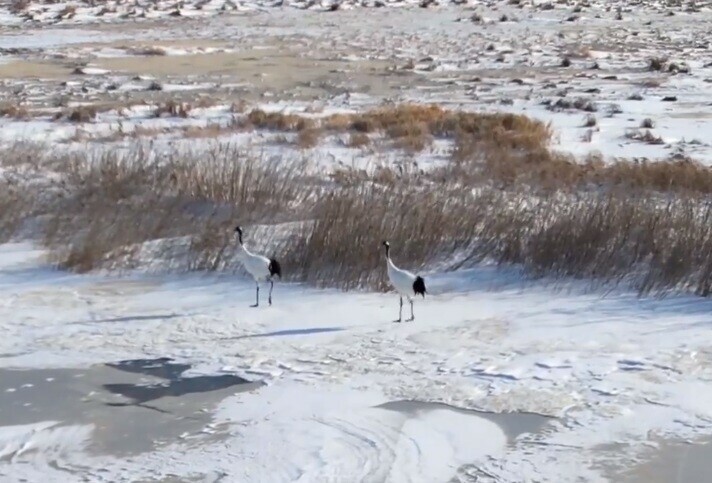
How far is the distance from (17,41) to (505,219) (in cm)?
3001

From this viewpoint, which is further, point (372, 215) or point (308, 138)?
point (308, 138)

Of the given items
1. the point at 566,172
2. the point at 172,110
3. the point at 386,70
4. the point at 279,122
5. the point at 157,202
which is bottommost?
the point at 386,70

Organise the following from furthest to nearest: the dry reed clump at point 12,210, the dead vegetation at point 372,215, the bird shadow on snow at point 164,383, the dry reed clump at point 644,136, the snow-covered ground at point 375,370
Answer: the dry reed clump at point 644,136 → the dry reed clump at point 12,210 → the dead vegetation at point 372,215 → the bird shadow on snow at point 164,383 → the snow-covered ground at point 375,370

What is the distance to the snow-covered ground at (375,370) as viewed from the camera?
7.02 meters

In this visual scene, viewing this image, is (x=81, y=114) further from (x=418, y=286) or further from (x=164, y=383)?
(x=164, y=383)

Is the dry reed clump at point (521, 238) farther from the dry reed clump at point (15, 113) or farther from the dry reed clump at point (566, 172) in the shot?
the dry reed clump at point (15, 113)

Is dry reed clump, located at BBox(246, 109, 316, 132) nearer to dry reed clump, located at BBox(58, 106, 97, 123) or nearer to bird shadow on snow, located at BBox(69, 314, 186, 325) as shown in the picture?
dry reed clump, located at BBox(58, 106, 97, 123)

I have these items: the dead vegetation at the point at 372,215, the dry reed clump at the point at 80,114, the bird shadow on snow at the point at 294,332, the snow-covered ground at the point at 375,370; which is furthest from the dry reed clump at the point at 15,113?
the bird shadow on snow at the point at 294,332

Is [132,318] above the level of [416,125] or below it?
above

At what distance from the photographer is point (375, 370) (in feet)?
28.5

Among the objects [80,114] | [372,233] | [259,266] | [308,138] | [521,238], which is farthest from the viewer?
[80,114]

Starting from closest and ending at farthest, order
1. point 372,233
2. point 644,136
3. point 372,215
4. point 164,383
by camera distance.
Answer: point 164,383
point 372,233
point 372,215
point 644,136

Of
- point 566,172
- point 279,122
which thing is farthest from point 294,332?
point 279,122

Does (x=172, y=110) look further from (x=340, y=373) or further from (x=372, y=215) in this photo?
(x=340, y=373)
